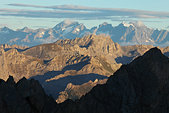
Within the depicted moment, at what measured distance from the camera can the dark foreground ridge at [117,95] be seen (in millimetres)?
77312

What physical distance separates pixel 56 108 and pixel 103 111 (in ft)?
35.2

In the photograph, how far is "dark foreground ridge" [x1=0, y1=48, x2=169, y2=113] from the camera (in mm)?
77312

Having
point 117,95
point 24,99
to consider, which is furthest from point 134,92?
point 24,99

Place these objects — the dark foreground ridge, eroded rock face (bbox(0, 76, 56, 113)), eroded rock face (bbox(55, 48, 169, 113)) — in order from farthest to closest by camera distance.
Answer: eroded rock face (bbox(55, 48, 169, 113)) → the dark foreground ridge → eroded rock face (bbox(0, 76, 56, 113))

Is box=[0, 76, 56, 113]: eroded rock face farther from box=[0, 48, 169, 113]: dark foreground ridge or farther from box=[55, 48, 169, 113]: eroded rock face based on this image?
box=[55, 48, 169, 113]: eroded rock face

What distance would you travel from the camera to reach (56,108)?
80.5m

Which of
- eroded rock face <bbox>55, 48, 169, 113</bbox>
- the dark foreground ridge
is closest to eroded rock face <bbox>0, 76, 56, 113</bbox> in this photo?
the dark foreground ridge

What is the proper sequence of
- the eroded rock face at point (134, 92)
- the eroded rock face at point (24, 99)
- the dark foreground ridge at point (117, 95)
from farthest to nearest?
the eroded rock face at point (134, 92) → the dark foreground ridge at point (117, 95) → the eroded rock face at point (24, 99)

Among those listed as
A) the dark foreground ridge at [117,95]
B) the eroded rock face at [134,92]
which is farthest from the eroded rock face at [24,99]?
the eroded rock face at [134,92]

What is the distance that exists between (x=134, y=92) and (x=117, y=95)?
13.1 feet

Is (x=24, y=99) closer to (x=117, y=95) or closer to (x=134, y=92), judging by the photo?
A: (x=117, y=95)

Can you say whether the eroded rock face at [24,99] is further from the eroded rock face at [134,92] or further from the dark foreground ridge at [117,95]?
the eroded rock face at [134,92]

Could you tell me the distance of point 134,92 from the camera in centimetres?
8200

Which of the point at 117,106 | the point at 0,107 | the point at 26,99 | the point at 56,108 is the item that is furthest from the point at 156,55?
the point at 0,107
